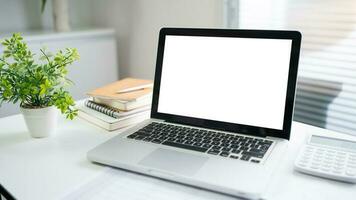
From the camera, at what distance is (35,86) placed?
92cm

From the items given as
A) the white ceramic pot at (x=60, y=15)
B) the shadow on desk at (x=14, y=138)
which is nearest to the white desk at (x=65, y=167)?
the shadow on desk at (x=14, y=138)

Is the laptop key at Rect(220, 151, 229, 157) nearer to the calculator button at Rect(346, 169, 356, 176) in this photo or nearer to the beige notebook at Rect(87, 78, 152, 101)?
the calculator button at Rect(346, 169, 356, 176)

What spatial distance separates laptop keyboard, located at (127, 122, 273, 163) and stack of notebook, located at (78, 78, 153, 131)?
111 millimetres

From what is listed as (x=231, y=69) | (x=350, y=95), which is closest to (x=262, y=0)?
(x=350, y=95)

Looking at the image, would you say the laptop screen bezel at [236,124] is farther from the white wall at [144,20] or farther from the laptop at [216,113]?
the white wall at [144,20]

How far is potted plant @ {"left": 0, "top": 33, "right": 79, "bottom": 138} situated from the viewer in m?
0.92

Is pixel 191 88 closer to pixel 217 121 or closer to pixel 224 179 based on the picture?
pixel 217 121

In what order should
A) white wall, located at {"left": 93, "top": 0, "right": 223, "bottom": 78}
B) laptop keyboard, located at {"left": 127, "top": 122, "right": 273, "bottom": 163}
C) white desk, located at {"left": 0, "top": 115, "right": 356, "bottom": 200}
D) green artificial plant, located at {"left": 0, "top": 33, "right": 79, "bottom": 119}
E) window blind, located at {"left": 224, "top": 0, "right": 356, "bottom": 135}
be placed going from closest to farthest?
white desk, located at {"left": 0, "top": 115, "right": 356, "bottom": 200} → laptop keyboard, located at {"left": 127, "top": 122, "right": 273, "bottom": 163} → green artificial plant, located at {"left": 0, "top": 33, "right": 79, "bottom": 119} → window blind, located at {"left": 224, "top": 0, "right": 356, "bottom": 135} → white wall, located at {"left": 93, "top": 0, "right": 223, "bottom": 78}

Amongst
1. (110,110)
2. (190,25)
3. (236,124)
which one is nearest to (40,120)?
(110,110)

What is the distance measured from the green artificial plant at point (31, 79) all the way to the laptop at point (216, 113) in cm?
21

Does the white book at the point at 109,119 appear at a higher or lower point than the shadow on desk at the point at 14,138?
higher

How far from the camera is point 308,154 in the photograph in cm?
77

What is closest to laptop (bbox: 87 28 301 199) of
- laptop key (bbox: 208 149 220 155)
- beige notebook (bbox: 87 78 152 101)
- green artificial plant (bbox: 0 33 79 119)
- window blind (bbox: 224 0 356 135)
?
laptop key (bbox: 208 149 220 155)

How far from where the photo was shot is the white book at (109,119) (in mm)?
1022
